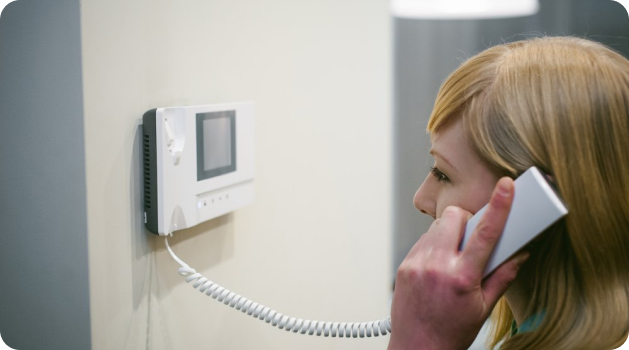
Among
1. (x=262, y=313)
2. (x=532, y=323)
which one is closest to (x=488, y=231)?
(x=532, y=323)

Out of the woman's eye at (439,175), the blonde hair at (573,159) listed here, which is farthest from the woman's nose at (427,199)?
the blonde hair at (573,159)

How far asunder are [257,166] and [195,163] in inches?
9.8

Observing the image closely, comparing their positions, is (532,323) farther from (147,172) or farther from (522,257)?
(147,172)

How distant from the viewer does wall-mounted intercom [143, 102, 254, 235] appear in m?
0.86

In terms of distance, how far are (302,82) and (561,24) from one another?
0.94 m

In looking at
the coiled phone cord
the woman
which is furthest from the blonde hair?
the coiled phone cord

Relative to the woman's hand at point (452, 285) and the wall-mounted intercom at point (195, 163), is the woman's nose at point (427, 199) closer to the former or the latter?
the woman's hand at point (452, 285)

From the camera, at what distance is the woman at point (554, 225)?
75 cm

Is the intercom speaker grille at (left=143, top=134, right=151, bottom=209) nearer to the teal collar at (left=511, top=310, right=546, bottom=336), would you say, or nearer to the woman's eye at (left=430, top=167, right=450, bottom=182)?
the woman's eye at (left=430, top=167, right=450, bottom=182)

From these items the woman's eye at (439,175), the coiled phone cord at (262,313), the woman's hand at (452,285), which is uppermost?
the woman's eye at (439,175)

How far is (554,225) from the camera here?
0.78 meters

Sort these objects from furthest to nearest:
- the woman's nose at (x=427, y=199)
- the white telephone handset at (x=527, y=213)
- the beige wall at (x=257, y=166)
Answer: the woman's nose at (x=427, y=199), the beige wall at (x=257, y=166), the white telephone handset at (x=527, y=213)

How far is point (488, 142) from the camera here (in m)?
0.79

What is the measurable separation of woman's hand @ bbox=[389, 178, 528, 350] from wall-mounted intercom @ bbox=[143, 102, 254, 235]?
1.13ft
